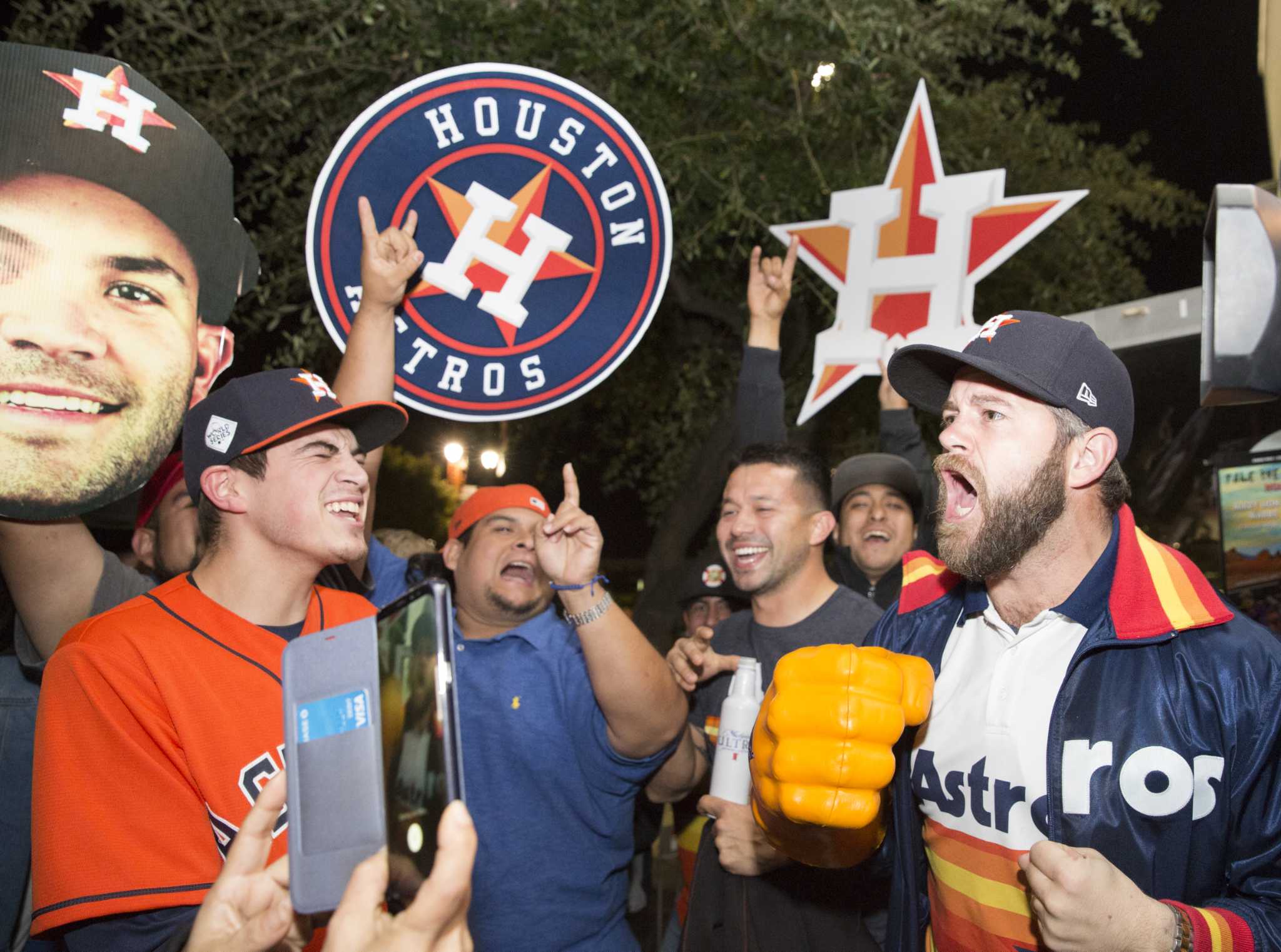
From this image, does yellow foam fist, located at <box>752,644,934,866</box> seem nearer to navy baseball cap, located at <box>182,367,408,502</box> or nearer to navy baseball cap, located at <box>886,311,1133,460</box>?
navy baseball cap, located at <box>886,311,1133,460</box>

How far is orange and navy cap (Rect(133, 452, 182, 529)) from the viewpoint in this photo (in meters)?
3.51

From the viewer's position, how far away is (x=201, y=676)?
214cm

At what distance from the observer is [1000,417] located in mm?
2367

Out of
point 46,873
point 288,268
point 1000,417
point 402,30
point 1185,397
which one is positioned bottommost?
point 46,873

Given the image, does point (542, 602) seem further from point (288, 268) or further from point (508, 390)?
point (288, 268)

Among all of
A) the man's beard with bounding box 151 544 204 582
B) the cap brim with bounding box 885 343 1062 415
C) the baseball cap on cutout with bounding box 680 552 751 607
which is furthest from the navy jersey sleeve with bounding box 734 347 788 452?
the man's beard with bounding box 151 544 204 582

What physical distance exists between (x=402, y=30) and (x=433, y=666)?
15.3 feet

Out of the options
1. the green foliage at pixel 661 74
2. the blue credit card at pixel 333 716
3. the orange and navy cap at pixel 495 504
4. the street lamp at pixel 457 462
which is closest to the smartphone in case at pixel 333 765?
the blue credit card at pixel 333 716

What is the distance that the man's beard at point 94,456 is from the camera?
2.40 metres

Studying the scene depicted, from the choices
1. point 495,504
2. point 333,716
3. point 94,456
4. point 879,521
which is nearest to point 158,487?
point 94,456

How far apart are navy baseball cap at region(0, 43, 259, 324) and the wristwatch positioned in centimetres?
137

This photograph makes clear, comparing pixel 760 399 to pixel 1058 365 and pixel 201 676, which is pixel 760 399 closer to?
pixel 1058 365

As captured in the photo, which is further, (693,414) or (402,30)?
(693,414)

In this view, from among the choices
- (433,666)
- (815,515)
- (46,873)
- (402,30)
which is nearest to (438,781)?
(433,666)
